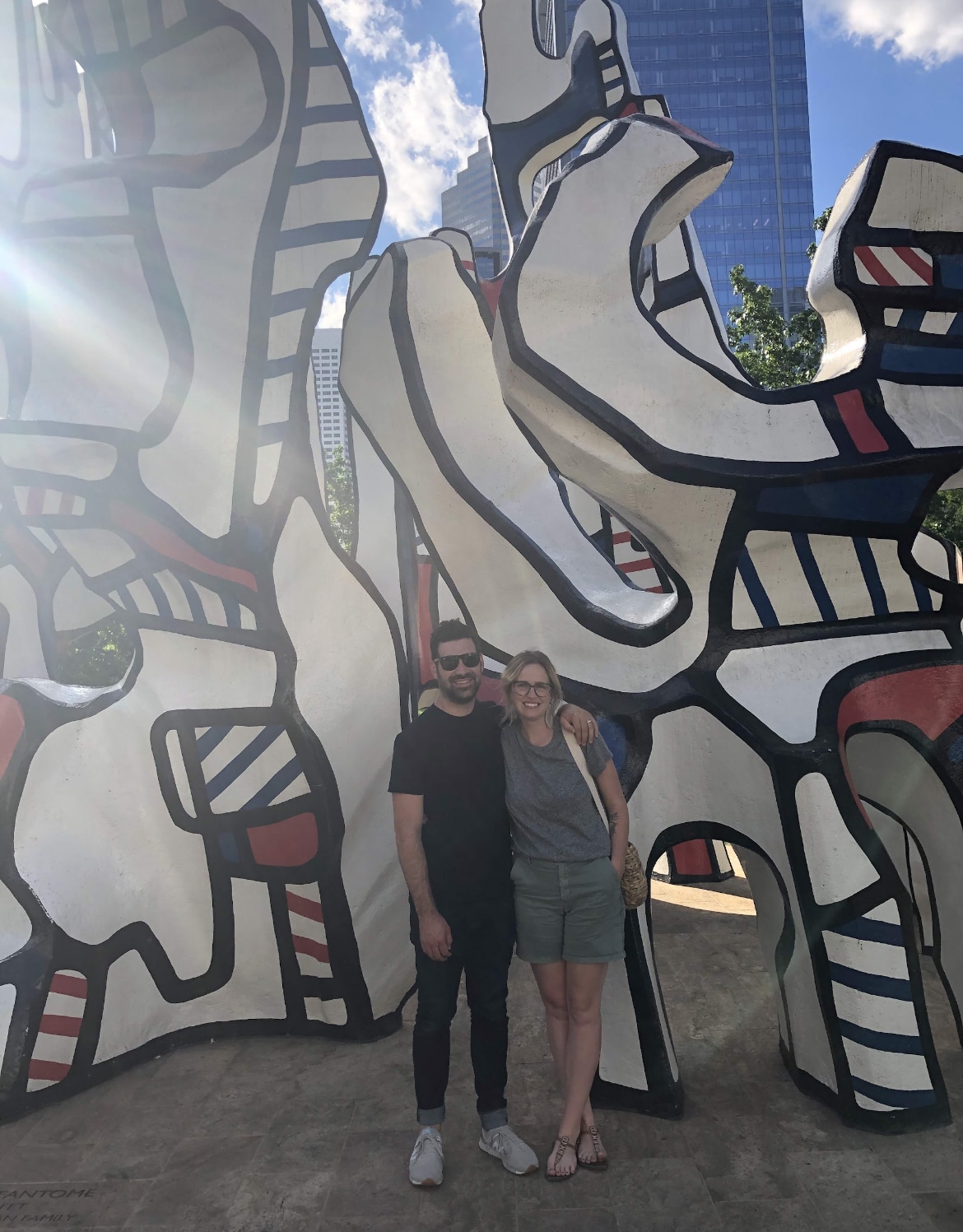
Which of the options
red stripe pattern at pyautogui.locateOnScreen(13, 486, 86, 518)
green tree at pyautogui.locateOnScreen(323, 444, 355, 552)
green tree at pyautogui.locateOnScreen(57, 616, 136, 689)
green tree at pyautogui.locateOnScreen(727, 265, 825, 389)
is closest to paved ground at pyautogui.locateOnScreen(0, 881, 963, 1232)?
red stripe pattern at pyautogui.locateOnScreen(13, 486, 86, 518)

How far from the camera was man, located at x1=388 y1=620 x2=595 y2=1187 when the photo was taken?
2.74m

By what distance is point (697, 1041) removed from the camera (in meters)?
3.86

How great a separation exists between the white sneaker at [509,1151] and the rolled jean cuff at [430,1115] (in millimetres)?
194

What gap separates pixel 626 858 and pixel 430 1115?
1106mm

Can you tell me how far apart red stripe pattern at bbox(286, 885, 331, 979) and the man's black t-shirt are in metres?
1.45

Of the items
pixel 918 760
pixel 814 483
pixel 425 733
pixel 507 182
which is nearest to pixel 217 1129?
pixel 425 733

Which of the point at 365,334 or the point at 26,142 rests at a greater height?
the point at 26,142

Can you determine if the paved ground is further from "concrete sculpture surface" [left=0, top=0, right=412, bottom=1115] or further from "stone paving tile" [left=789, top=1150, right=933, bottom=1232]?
"concrete sculpture surface" [left=0, top=0, right=412, bottom=1115]

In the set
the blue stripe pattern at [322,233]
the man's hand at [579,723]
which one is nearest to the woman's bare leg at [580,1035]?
the man's hand at [579,723]

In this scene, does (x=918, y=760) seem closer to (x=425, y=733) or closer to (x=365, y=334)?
(x=425, y=733)

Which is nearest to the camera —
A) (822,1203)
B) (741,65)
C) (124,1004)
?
(822,1203)

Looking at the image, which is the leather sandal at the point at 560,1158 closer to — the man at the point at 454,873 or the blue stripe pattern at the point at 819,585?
the man at the point at 454,873

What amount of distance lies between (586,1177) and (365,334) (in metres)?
4.02

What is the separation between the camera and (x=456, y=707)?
9.34ft
